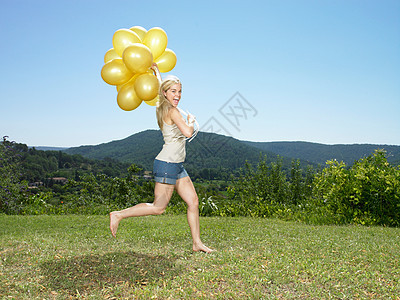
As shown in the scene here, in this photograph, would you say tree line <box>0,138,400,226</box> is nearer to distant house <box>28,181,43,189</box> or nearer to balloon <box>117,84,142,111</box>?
distant house <box>28,181,43,189</box>

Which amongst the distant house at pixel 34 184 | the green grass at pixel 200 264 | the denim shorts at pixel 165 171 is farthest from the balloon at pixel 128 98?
the distant house at pixel 34 184

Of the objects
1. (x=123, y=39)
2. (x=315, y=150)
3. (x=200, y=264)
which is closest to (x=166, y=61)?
(x=123, y=39)

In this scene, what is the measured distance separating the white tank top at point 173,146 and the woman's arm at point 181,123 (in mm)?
127

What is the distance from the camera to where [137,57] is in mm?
4254

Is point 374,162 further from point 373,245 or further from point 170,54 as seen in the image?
point 170,54

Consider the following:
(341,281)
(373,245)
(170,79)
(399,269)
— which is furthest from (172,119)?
(373,245)

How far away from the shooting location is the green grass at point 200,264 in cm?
351

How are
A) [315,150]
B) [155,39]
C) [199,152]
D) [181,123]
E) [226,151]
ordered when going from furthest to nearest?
1. [315,150]
2. [226,151]
3. [199,152]
4. [155,39]
5. [181,123]

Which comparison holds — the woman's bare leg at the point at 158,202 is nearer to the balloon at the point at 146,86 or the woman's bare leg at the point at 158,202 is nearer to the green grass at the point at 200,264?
the green grass at the point at 200,264

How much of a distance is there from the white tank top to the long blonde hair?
14 cm

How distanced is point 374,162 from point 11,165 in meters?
9.25

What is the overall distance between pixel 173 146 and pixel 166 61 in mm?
1402

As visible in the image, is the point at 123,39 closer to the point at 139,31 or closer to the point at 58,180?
the point at 139,31

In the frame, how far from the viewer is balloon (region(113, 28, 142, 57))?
4566mm
